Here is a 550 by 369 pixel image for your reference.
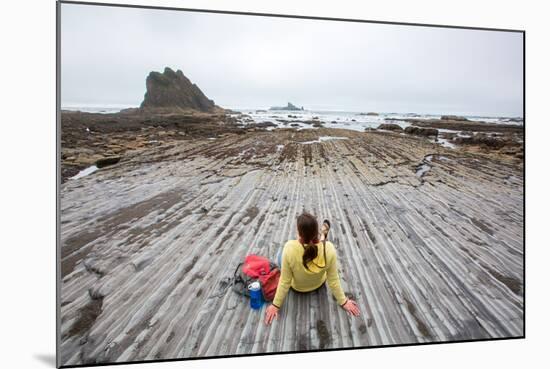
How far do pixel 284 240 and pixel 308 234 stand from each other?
3.08 ft

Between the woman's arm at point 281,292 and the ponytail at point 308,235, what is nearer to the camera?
the ponytail at point 308,235

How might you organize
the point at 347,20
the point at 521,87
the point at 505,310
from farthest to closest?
the point at 521,87 < the point at 347,20 < the point at 505,310

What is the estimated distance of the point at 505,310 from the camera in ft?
7.57

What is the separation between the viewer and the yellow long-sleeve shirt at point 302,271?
6.23 ft

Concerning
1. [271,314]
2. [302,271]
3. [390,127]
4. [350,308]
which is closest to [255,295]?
[271,314]

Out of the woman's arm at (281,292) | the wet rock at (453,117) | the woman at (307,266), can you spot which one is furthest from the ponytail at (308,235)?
the wet rock at (453,117)

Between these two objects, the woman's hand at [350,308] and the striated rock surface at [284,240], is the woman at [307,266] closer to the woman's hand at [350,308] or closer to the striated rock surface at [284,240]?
the woman's hand at [350,308]

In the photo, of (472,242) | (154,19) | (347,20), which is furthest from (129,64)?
(472,242)

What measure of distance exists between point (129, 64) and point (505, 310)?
3.78 metres

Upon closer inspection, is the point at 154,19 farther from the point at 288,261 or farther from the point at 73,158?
the point at 288,261

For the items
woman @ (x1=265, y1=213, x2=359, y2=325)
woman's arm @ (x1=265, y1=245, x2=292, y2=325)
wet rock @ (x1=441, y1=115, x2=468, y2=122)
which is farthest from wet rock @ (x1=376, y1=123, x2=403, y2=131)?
woman's arm @ (x1=265, y1=245, x2=292, y2=325)

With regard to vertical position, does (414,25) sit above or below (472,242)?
above

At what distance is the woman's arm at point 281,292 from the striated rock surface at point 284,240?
0.26ft

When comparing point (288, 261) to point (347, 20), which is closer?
point (288, 261)
